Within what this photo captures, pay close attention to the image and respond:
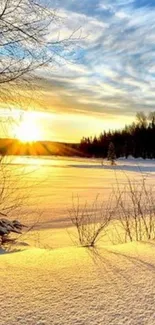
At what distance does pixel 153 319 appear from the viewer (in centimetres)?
211

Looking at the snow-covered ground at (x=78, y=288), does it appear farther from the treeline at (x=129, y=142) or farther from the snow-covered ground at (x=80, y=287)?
the treeline at (x=129, y=142)

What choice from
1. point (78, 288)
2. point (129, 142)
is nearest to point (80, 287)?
point (78, 288)

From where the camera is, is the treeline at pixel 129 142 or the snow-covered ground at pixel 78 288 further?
the treeline at pixel 129 142

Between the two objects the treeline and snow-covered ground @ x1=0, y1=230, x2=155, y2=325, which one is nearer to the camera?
snow-covered ground @ x1=0, y1=230, x2=155, y2=325

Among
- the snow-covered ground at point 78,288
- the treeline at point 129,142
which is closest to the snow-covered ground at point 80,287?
the snow-covered ground at point 78,288

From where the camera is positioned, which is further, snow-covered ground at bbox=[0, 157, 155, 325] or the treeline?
the treeline

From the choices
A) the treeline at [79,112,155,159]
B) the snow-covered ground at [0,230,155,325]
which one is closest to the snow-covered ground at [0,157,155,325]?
the snow-covered ground at [0,230,155,325]

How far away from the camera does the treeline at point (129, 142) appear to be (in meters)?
76.9

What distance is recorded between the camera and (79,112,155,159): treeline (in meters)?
76.9

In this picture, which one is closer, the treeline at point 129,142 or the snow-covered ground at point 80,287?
the snow-covered ground at point 80,287

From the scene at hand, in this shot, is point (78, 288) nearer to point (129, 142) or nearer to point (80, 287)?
point (80, 287)

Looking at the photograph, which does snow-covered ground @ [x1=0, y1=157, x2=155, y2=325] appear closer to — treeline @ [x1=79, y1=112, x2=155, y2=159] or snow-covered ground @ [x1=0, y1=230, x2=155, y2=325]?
snow-covered ground @ [x1=0, y1=230, x2=155, y2=325]

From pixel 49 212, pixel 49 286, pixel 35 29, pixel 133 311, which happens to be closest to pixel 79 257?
pixel 49 286

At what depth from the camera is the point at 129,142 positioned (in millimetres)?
78812
